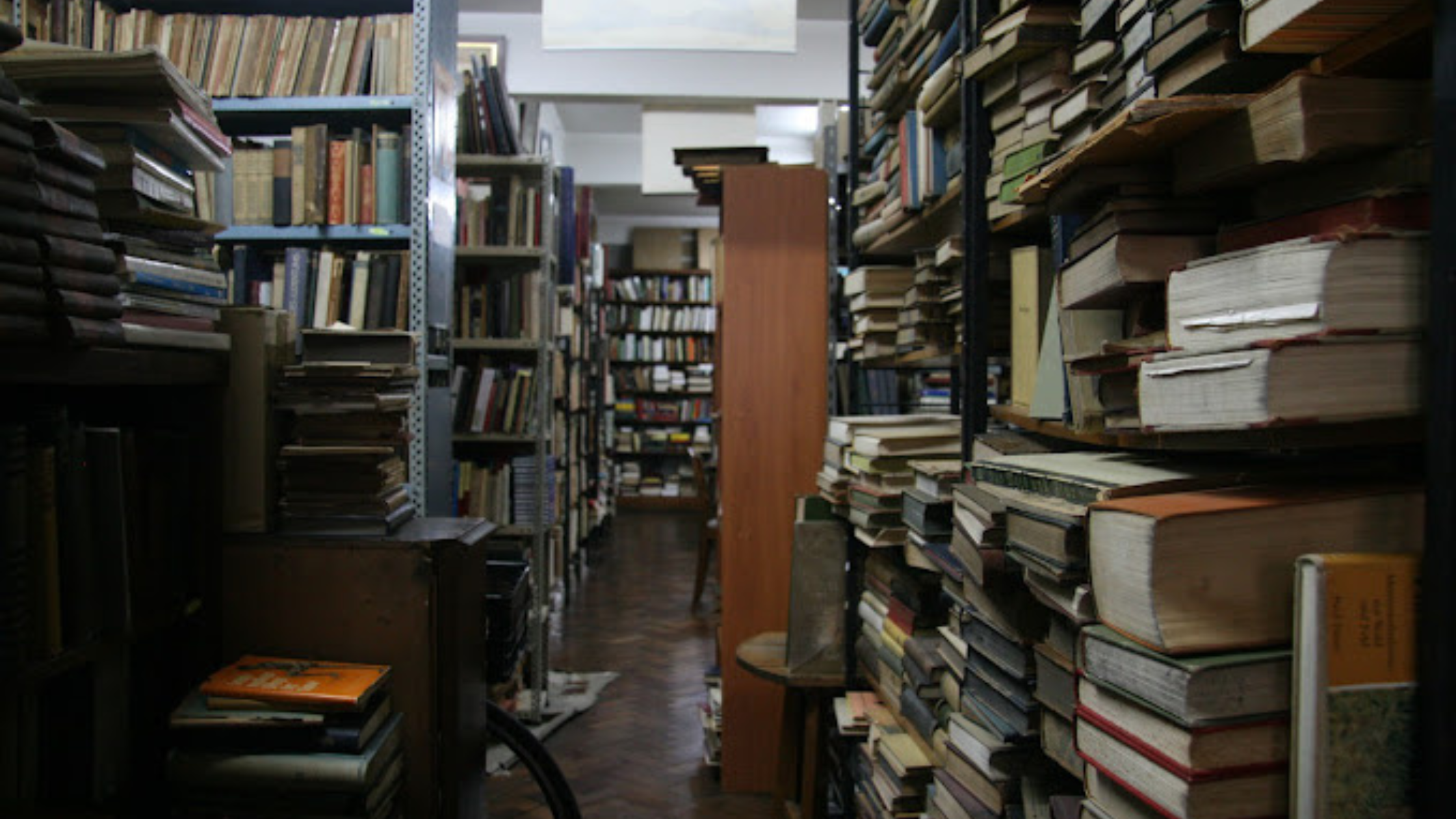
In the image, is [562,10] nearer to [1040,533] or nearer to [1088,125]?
[1088,125]

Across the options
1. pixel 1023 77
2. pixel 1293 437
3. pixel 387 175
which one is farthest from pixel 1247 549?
pixel 387 175

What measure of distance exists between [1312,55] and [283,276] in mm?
2705

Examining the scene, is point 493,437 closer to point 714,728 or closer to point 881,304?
point 714,728

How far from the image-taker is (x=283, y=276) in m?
2.84

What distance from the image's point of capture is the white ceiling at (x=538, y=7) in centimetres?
600

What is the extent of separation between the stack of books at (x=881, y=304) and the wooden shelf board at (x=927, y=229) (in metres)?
0.07

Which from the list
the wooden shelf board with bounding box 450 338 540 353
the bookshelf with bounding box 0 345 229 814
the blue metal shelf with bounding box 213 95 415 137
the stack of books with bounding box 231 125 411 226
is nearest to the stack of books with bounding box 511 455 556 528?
the wooden shelf board with bounding box 450 338 540 353

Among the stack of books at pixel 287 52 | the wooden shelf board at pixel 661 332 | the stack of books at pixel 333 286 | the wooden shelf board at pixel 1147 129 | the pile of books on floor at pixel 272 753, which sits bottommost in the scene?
the pile of books on floor at pixel 272 753

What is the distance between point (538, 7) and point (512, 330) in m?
3.18

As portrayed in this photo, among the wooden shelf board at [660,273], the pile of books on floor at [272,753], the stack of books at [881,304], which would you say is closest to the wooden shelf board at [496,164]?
the stack of books at [881,304]

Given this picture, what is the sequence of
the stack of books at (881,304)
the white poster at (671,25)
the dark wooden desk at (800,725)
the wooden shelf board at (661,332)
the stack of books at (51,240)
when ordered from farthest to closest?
the wooden shelf board at (661,332) < the white poster at (671,25) < the stack of books at (881,304) < the dark wooden desk at (800,725) < the stack of books at (51,240)

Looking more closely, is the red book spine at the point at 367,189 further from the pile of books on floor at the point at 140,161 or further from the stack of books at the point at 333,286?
the pile of books on floor at the point at 140,161

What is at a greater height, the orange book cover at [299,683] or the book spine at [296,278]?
the book spine at [296,278]

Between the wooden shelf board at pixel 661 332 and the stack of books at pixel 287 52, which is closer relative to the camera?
the stack of books at pixel 287 52
